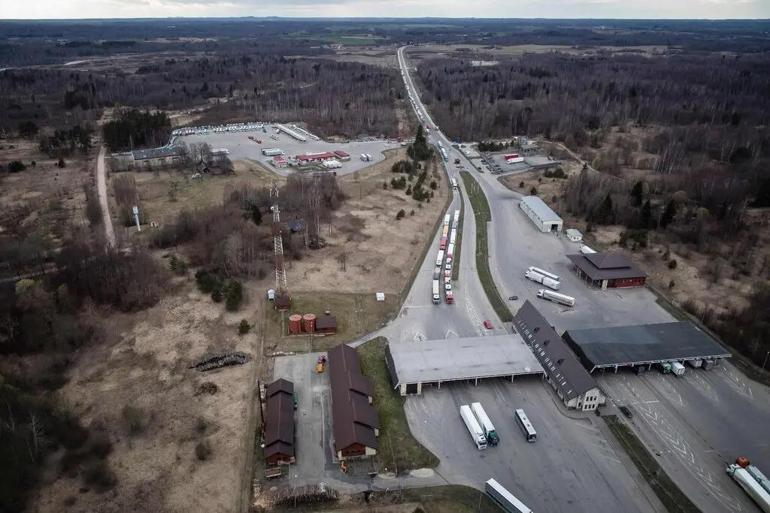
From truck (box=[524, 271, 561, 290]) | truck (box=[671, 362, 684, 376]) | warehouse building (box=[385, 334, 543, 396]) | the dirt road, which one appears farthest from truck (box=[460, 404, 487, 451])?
the dirt road

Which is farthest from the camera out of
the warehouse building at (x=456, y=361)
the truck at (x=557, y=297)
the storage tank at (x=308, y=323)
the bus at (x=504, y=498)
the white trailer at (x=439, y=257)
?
the white trailer at (x=439, y=257)

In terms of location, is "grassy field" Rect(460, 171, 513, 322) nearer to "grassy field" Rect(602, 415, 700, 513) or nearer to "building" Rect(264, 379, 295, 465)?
"grassy field" Rect(602, 415, 700, 513)

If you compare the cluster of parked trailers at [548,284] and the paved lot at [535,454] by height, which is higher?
the cluster of parked trailers at [548,284]

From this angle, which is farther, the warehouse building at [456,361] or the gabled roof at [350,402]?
the warehouse building at [456,361]

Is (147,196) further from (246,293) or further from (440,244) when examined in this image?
(440,244)

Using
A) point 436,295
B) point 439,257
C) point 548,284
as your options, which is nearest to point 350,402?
point 436,295

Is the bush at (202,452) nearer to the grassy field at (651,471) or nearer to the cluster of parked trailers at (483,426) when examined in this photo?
the cluster of parked trailers at (483,426)

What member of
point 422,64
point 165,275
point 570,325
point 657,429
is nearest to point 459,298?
point 570,325

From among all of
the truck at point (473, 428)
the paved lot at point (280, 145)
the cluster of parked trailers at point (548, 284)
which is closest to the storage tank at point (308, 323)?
the truck at point (473, 428)

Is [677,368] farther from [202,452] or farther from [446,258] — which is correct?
[202,452]
